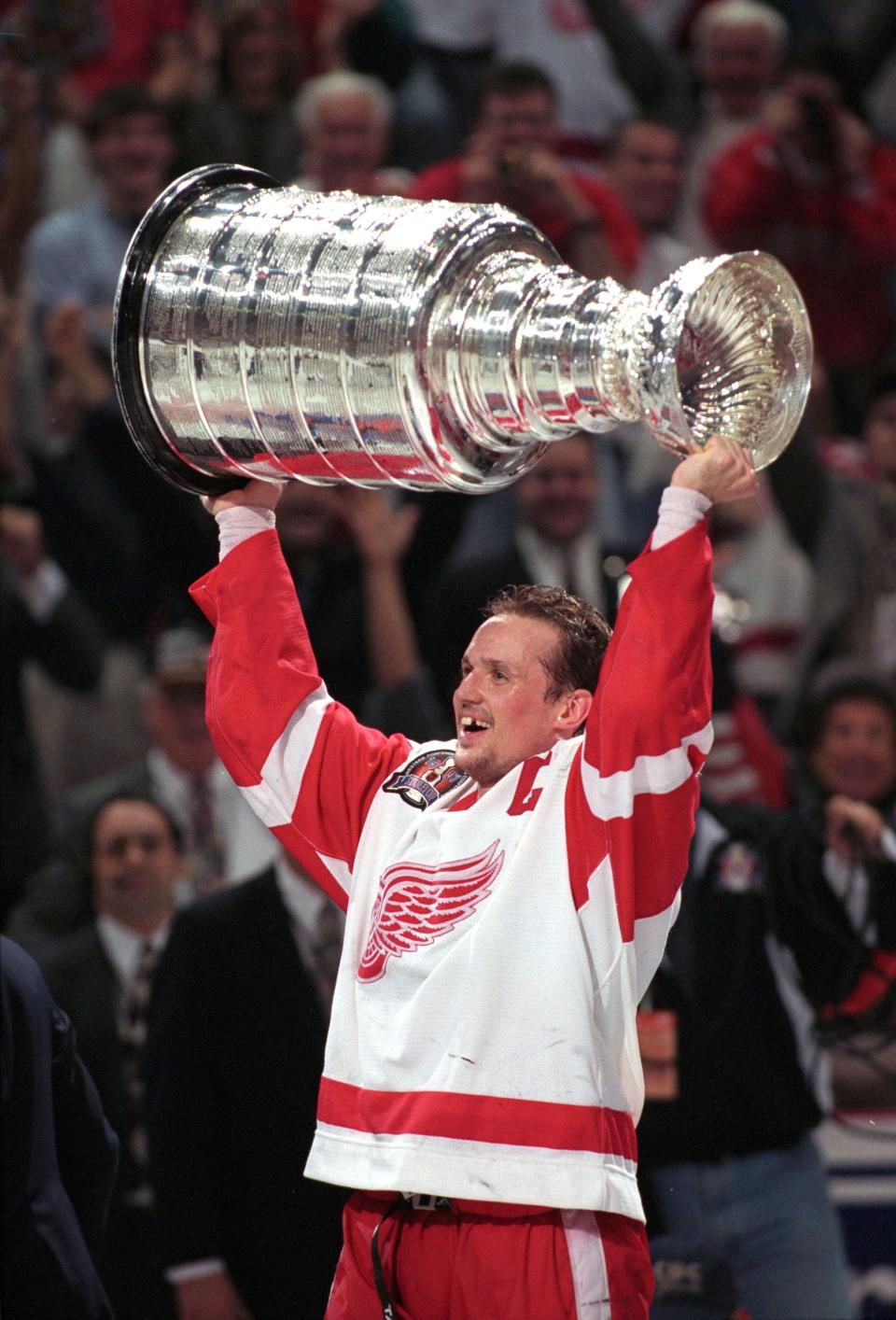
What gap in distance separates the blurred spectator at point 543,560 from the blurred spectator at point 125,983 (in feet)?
2.96

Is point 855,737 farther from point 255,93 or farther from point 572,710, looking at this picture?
point 255,93

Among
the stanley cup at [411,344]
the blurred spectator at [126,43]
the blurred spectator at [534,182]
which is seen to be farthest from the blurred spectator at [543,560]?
the blurred spectator at [126,43]

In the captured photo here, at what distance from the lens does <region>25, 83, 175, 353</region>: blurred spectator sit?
625 cm

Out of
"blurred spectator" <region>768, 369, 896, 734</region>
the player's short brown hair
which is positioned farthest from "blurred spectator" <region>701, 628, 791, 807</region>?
the player's short brown hair

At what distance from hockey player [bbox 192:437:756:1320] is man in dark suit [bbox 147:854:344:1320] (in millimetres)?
1107

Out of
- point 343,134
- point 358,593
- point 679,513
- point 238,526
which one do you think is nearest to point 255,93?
point 343,134

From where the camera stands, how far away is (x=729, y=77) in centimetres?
736

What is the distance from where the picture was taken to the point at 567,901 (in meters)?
2.98

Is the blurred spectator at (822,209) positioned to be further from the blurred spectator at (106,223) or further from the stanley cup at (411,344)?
the stanley cup at (411,344)

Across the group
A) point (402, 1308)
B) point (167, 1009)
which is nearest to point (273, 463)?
point (402, 1308)

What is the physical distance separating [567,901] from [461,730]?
14.3 inches

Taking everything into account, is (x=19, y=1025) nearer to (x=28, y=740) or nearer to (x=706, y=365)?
(x=706, y=365)

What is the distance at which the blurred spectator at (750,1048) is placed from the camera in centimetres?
446

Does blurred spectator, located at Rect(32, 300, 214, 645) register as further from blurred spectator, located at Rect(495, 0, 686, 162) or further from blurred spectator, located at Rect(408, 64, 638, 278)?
blurred spectator, located at Rect(495, 0, 686, 162)
